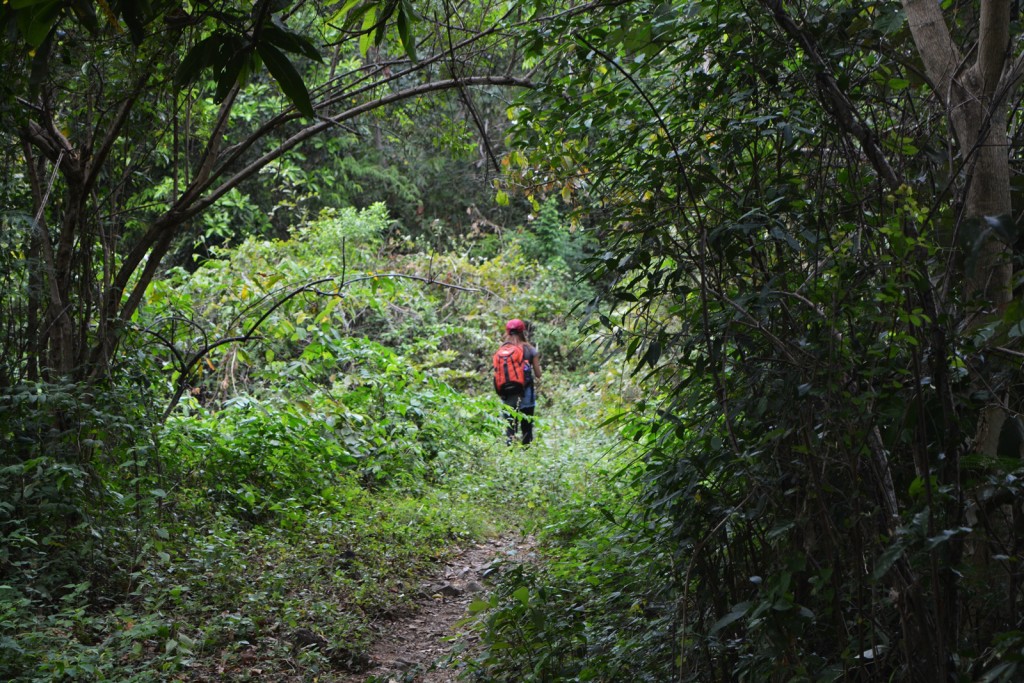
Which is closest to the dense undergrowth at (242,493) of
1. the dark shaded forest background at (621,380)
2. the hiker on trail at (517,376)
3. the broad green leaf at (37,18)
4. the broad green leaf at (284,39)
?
the dark shaded forest background at (621,380)

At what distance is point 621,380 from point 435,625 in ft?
6.74

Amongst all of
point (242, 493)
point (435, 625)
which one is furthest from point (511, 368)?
point (435, 625)

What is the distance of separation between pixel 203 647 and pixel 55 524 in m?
1.32

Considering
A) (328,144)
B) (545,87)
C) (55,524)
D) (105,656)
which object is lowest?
(105,656)

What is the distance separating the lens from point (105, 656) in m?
4.40

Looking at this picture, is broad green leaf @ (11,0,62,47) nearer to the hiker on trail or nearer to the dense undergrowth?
the dense undergrowth

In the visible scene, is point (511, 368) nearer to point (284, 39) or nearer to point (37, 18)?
point (284, 39)

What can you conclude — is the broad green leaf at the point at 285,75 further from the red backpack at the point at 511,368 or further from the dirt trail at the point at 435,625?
the red backpack at the point at 511,368

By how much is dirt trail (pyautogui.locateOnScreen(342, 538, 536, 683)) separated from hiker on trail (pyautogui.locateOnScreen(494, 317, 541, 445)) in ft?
12.4

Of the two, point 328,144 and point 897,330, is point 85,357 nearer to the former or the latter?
point 897,330

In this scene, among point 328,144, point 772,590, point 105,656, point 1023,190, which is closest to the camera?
point 772,590

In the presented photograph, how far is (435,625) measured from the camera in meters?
5.98

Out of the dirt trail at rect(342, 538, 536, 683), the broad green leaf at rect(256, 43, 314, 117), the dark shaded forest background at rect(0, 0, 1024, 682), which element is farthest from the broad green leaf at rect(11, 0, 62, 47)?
the dirt trail at rect(342, 538, 536, 683)

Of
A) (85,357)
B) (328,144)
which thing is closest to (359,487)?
(85,357)
